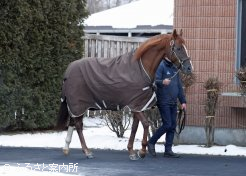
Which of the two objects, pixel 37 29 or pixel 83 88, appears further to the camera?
pixel 37 29

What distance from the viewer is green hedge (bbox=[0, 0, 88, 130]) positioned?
1374cm

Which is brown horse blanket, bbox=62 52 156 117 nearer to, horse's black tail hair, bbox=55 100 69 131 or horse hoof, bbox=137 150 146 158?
horse's black tail hair, bbox=55 100 69 131

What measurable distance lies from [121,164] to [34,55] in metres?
5.24

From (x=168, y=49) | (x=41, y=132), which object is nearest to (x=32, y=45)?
(x=41, y=132)

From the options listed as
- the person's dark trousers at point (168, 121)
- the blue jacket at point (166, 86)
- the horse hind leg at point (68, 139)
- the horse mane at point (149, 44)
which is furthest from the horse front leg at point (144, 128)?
the horse hind leg at point (68, 139)

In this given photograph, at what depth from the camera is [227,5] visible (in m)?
11.8

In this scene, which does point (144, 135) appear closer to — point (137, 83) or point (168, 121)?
point (168, 121)

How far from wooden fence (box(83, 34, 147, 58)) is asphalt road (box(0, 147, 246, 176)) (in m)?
6.30

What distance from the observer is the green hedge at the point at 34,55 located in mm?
13742

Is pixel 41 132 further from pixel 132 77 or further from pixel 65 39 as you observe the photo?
pixel 132 77

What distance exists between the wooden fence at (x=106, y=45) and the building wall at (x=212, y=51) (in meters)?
5.53

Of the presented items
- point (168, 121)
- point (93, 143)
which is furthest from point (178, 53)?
point (93, 143)

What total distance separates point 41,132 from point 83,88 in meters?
4.67

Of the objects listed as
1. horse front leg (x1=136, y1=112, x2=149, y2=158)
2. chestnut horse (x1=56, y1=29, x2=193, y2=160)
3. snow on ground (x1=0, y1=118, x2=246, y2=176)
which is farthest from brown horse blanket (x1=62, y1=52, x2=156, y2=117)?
snow on ground (x1=0, y1=118, x2=246, y2=176)
